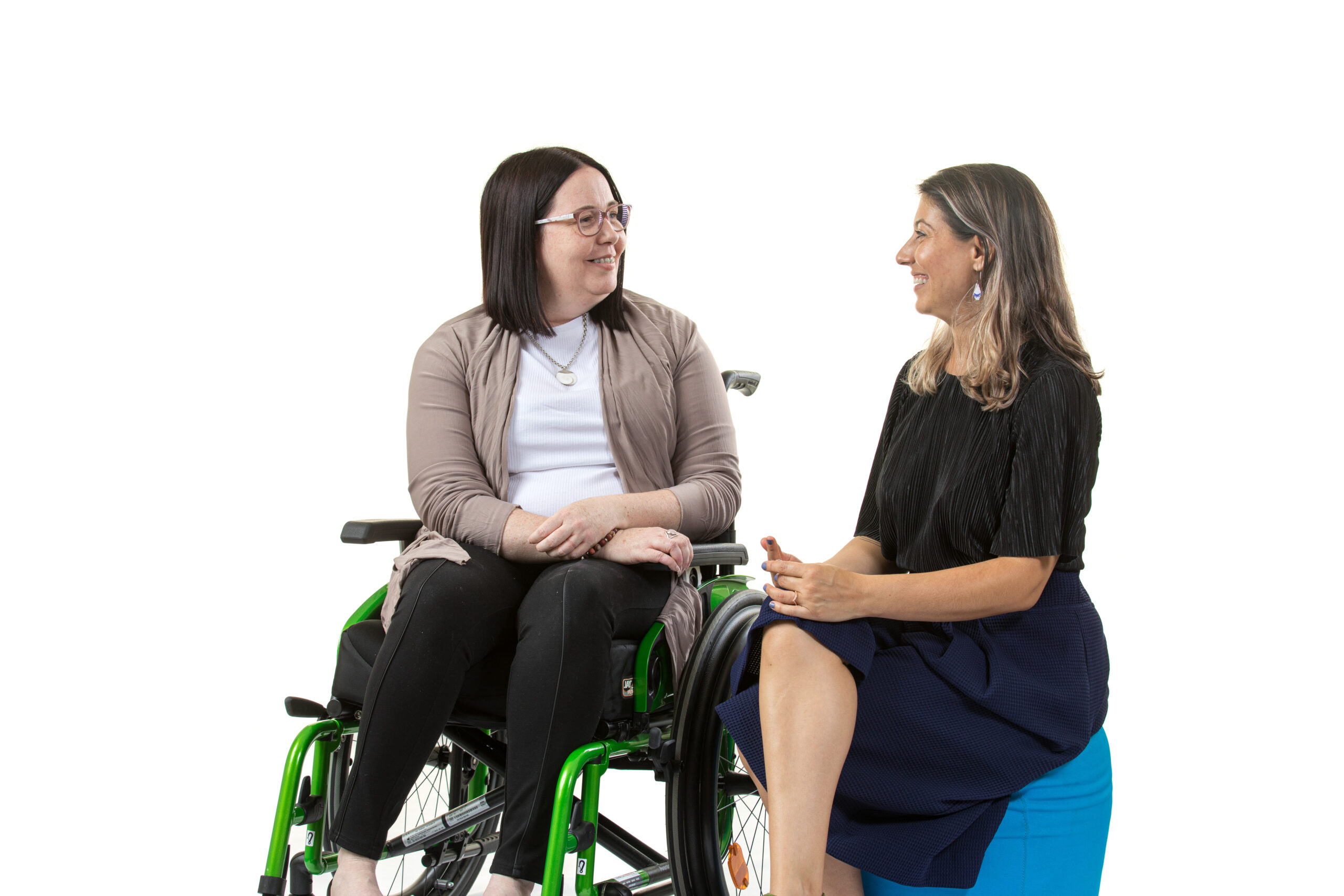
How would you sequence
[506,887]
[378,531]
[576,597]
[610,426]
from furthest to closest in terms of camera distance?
[610,426] → [378,531] → [576,597] → [506,887]

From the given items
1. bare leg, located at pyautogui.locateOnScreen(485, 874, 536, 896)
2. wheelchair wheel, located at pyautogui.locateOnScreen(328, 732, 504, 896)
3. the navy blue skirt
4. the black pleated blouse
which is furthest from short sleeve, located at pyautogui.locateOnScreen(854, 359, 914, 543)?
wheelchair wheel, located at pyautogui.locateOnScreen(328, 732, 504, 896)

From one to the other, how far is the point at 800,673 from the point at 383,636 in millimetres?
825

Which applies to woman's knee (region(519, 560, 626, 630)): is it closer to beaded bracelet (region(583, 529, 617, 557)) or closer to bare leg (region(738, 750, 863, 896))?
beaded bracelet (region(583, 529, 617, 557))

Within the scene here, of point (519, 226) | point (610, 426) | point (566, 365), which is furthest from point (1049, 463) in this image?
point (519, 226)

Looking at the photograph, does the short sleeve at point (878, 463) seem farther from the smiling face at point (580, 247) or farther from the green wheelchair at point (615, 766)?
the smiling face at point (580, 247)

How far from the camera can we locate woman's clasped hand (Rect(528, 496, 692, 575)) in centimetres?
218

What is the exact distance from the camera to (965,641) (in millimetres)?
1780

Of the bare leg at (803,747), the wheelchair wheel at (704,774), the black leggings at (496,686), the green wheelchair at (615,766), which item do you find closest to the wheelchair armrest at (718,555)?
the green wheelchair at (615,766)

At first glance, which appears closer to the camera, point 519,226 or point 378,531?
point 378,531

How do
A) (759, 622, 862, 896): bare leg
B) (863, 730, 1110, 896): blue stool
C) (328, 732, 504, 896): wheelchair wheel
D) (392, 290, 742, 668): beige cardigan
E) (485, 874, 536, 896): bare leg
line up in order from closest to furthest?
(759, 622, 862, 896): bare leg < (863, 730, 1110, 896): blue stool < (485, 874, 536, 896): bare leg < (392, 290, 742, 668): beige cardigan < (328, 732, 504, 896): wheelchair wheel

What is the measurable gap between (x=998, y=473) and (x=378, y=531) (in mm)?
1130

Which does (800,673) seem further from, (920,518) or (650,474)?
(650,474)

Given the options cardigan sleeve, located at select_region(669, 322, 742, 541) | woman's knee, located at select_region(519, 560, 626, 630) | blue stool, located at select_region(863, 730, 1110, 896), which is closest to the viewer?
blue stool, located at select_region(863, 730, 1110, 896)

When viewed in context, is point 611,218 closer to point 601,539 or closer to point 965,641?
point 601,539
